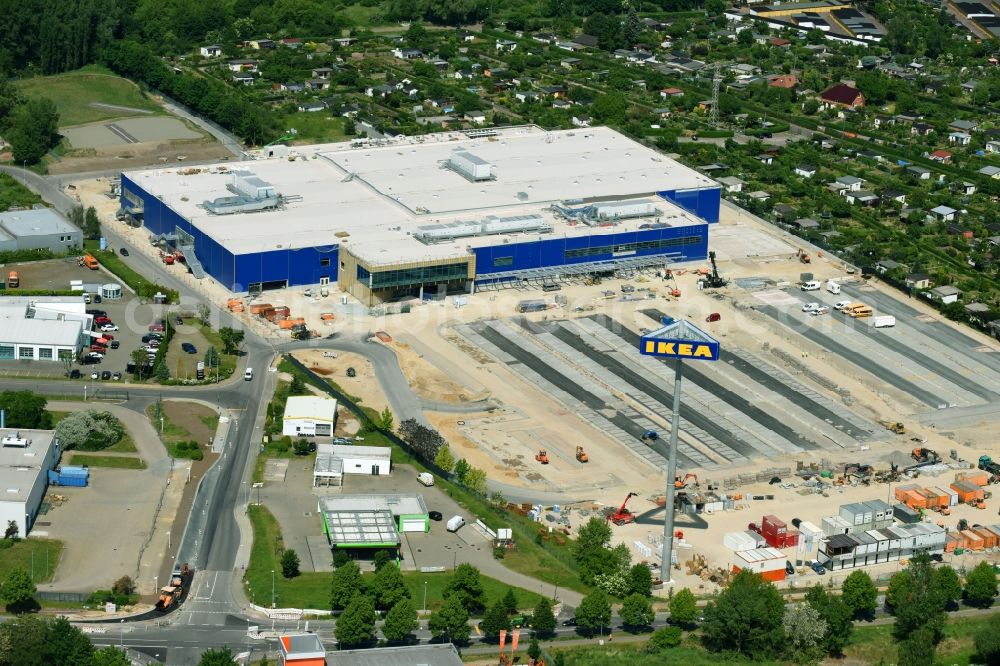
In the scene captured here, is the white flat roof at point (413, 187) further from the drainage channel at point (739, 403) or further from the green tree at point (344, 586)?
the green tree at point (344, 586)

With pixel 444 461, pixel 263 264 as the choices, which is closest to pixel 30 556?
pixel 444 461

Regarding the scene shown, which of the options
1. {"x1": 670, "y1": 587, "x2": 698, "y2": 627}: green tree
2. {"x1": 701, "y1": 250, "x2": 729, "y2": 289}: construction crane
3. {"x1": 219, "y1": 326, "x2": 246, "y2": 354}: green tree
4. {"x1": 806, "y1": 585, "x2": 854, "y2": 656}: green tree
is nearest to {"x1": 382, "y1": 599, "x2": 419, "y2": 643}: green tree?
{"x1": 670, "y1": 587, "x2": 698, "y2": 627}: green tree

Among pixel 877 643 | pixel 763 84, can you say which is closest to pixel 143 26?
pixel 763 84

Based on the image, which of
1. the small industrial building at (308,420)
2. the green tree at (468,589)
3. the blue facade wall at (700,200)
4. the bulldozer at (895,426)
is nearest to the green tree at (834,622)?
the green tree at (468,589)

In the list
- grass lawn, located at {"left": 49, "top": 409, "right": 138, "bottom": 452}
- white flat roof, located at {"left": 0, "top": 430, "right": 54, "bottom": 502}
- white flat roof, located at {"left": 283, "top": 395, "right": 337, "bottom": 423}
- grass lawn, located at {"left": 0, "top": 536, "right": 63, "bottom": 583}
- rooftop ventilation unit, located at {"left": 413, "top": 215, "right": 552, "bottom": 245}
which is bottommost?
grass lawn, located at {"left": 49, "top": 409, "right": 138, "bottom": 452}

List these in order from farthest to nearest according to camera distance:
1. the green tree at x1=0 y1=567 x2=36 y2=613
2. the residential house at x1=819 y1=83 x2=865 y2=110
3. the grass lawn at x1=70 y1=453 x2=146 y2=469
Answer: the residential house at x1=819 y1=83 x2=865 y2=110
the grass lawn at x1=70 y1=453 x2=146 y2=469
the green tree at x1=0 y1=567 x2=36 y2=613

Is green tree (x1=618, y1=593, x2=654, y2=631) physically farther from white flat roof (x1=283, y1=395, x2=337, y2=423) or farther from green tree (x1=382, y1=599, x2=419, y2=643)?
white flat roof (x1=283, y1=395, x2=337, y2=423)

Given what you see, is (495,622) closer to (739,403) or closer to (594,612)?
(594,612)
